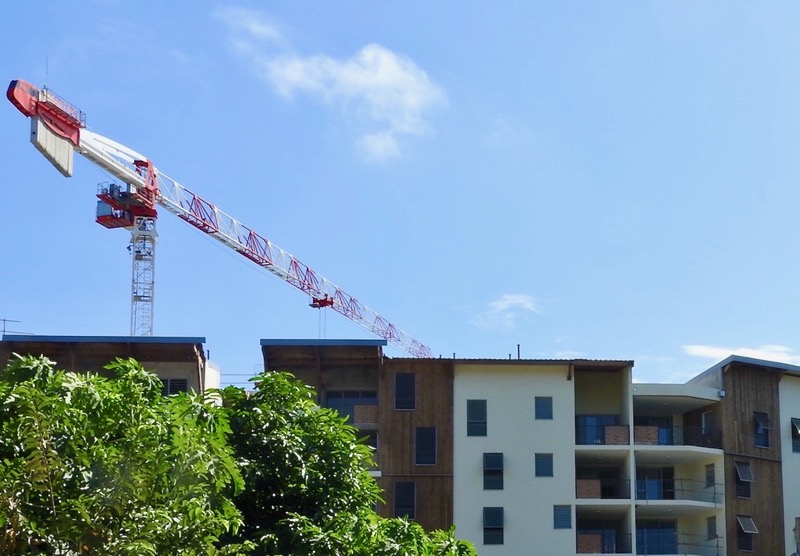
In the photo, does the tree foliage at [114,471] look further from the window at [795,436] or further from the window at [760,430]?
the window at [795,436]

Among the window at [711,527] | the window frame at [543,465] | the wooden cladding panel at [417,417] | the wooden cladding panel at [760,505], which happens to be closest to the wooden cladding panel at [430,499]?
the wooden cladding panel at [417,417]

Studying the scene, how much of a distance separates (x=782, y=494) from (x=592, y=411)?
9979mm

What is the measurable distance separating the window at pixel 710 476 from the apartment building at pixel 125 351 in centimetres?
2506

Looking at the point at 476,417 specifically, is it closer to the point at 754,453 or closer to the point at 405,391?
the point at 405,391

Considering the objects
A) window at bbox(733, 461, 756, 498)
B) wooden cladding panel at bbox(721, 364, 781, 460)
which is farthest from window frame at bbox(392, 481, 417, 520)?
window at bbox(733, 461, 756, 498)

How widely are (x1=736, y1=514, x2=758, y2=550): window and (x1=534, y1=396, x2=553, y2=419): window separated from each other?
10.3 meters

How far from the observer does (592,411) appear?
5950 cm

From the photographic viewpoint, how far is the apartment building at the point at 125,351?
54625mm

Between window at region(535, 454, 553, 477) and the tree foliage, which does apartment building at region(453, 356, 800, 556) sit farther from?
the tree foliage

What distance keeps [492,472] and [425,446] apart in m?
3.40

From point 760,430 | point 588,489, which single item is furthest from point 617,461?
point 760,430

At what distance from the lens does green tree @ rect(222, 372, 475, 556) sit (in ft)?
73.9

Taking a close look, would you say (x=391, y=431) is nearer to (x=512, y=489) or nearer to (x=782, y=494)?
(x=512, y=489)

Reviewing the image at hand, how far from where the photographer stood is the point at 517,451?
5616 cm
